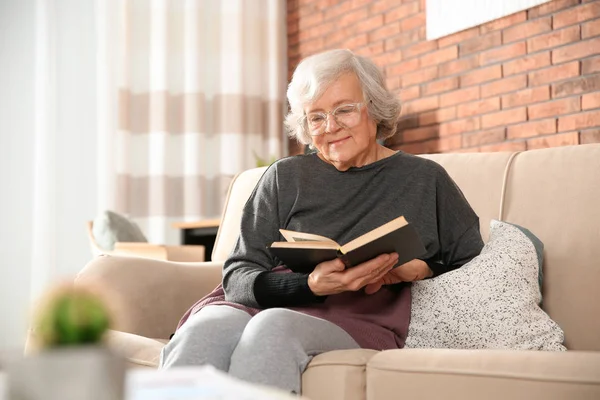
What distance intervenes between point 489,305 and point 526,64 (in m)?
2.13

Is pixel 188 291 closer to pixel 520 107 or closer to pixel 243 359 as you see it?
pixel 243 359

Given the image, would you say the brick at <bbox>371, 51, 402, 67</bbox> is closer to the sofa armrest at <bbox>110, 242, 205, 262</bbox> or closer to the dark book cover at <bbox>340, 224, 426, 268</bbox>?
the sofa armrest at <bbox>110, 242, 205, 262</bbox>

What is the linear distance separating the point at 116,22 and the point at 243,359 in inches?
146

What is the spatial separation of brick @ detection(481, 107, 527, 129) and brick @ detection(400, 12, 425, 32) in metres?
0.68

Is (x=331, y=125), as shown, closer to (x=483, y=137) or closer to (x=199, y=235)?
(x=483, y=137)

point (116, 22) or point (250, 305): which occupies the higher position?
point (116, 22)

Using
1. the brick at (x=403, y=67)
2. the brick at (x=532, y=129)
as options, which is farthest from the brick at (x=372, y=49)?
the brick at (x=532, y=129)

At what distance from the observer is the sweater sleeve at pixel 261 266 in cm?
181

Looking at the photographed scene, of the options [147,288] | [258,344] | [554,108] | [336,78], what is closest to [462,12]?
[554,108]

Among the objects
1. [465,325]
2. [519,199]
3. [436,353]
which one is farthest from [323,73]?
[436,353]

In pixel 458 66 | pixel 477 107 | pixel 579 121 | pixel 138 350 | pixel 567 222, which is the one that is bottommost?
pixel 138 350

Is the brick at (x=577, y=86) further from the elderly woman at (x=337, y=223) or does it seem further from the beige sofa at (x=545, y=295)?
the elderly woman at (x=337, y=223)

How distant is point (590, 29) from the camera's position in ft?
10.9

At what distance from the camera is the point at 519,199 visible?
2082mm
